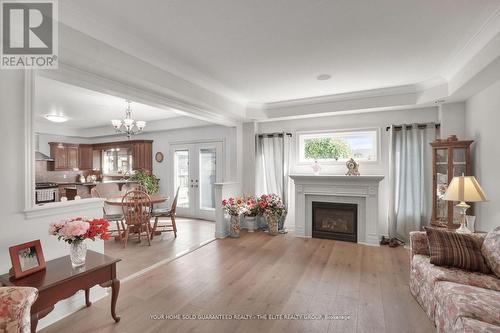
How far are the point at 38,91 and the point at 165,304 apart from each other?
4.15 metres

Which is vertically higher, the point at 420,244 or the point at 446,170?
the point at 446,170

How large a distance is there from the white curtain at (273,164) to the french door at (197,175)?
3.85 ft

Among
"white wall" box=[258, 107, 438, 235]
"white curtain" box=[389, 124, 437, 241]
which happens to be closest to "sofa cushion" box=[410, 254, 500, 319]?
"white curtain" box=[389, 124, 437, 241]

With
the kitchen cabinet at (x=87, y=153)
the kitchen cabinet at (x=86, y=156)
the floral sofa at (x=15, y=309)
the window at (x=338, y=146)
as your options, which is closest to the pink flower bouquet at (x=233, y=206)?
the window at (x=338, y=146)

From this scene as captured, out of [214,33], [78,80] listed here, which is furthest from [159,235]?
[214,33]

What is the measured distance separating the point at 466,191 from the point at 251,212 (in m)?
3.41

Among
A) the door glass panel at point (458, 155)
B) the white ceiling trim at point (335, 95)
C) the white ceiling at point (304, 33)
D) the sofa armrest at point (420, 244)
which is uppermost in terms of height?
the white ceiling at point (304, 33)

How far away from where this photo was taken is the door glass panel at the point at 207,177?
20.6ft

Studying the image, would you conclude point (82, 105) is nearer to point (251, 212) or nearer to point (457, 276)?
point (251, 212)

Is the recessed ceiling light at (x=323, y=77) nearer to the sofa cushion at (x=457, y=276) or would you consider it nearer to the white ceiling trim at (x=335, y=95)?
the white ceiling trim at (x=335, y=95)

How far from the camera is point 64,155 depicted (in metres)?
7.80

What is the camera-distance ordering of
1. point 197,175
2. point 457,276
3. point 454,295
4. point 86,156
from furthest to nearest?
point 86,156 → point 197,175 → point 457,276 → point 454,295

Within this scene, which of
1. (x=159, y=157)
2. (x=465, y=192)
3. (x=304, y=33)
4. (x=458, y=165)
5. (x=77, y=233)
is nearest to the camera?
(x=77, y=233)

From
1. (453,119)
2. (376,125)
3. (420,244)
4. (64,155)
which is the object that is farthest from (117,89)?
(64,155)
